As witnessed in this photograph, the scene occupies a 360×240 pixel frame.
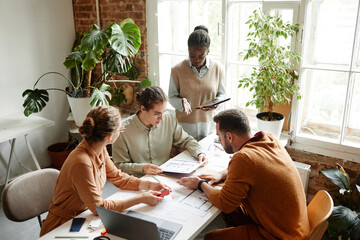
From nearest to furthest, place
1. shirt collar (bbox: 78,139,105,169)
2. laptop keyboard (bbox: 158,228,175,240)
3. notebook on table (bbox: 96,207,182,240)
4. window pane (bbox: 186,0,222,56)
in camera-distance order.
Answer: notebook on table (bbox: 96,207,182,240)
laptop keyboard (bbox: 158,228,175,240)
shirt collar (bbox: 78,139,105,169)
window pane (bbox: 186,0,222,56)

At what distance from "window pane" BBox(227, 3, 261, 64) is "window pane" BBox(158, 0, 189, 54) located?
547 mm

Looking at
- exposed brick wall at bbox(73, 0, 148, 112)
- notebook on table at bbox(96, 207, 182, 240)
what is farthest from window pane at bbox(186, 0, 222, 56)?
notebook on table at bbox(96, 207, 182, 240)

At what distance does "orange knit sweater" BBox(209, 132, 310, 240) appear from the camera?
77.0 inches

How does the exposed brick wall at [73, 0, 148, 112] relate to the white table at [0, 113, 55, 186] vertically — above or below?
above

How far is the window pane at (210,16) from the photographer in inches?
146

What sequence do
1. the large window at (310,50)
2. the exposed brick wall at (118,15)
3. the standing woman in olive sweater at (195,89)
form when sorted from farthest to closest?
the exposed brick wall at (118,15), the standing woman in olive sweater at (195,89), the large window at (310,50)

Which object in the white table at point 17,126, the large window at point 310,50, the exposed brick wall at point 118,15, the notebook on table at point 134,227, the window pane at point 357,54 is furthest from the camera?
the exposed brick wall at point 118,15

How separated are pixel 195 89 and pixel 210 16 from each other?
0.99 m

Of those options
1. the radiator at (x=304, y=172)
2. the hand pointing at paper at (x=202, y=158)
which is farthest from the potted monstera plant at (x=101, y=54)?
the radiator at (x=304, y=172)

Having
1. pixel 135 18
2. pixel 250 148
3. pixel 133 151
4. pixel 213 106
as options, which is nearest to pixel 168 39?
pixel 135 18

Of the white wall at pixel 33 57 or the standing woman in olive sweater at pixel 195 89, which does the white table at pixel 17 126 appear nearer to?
the white wall at pixel 33 57

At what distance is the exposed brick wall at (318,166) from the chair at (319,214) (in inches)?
47.7

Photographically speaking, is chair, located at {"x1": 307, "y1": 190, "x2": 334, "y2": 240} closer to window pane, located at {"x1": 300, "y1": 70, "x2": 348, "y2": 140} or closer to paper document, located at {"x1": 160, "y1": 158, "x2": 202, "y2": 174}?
paper document, located at {"x1": 160, "y1": 158, "x2": 202, "y2": 174}

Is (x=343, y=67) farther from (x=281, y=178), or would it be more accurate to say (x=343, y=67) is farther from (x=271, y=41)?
(x=281, y=178)
